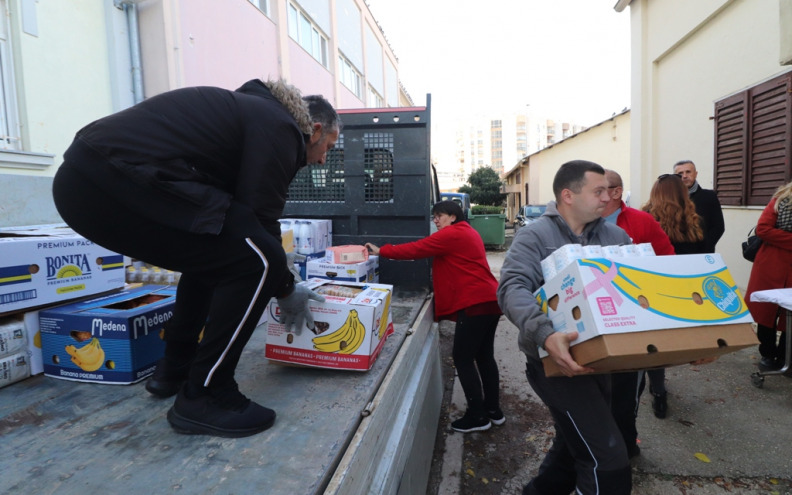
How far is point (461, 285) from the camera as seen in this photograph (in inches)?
117

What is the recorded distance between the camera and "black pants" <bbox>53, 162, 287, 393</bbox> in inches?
55.8

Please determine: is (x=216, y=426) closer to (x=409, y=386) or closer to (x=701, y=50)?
(x=409, y=386)

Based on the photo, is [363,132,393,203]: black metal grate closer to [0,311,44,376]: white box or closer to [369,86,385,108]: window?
[0,311,44,376]: white box

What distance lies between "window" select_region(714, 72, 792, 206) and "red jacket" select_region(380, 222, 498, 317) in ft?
13.6

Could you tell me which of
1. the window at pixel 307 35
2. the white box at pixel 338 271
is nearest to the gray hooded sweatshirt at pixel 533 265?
the white box at pixel 338 271

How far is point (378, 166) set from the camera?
361 cm

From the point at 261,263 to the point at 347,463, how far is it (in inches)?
26.8

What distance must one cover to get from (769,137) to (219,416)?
255 inches

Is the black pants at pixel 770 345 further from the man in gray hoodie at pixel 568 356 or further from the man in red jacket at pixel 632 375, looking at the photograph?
the man in gray hoodie at pixel 568 356

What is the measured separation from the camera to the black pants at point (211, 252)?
142cm

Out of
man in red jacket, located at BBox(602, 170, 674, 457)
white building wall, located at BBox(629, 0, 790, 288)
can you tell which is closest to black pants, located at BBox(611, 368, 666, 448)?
man in red jacket, located at BBox(602, 170, 674, 457)

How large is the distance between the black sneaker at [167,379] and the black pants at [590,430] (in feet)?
4.75

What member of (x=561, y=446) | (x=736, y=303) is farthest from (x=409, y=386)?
(x=736, y=303)

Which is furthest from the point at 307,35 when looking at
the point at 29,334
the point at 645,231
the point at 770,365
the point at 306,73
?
the point at 770,365
